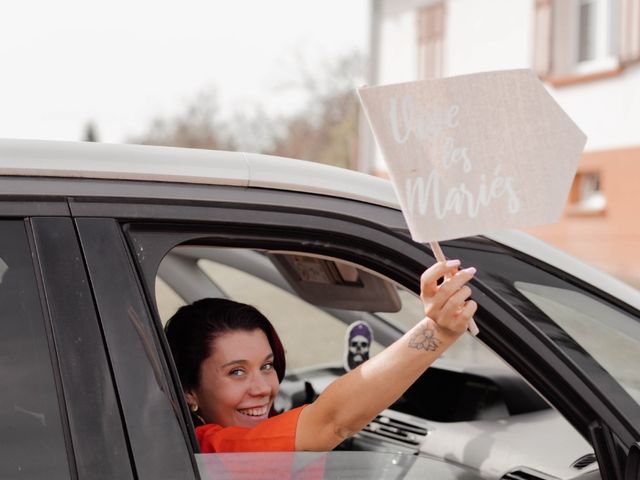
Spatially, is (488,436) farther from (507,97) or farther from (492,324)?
(507,97)

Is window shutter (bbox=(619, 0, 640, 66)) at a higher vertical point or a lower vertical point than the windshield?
higher

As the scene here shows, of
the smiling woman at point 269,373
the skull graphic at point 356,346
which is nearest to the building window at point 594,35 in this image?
the skull graphic at point 356,346

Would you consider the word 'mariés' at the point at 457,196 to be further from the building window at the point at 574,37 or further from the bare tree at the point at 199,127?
the bare tree at the point at 199,127

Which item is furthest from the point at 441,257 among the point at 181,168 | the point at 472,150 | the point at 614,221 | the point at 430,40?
the point at 430,40

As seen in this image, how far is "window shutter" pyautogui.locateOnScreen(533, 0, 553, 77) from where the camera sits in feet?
42.4

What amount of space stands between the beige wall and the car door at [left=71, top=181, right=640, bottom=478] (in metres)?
10.5

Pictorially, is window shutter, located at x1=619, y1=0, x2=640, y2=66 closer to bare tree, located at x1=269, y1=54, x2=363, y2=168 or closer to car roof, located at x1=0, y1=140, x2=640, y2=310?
car roof, located at x1=0, y1=140, x2=640, y2=310

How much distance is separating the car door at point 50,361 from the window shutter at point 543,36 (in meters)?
12.1

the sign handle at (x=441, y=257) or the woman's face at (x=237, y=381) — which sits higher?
the woman's face at (x=237, y=381)

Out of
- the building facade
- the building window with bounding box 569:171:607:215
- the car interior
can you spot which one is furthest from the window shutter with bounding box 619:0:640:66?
the car interior

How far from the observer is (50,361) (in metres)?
1.43

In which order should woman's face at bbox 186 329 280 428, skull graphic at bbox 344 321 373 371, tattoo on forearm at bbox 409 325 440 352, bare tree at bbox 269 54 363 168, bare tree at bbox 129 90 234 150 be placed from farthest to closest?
bare tree at bbox 129 90 234 150, bare tree at bbox 269 54 363 168, skull graphic at bbox 344 321 373 371, woman's face at bbox 186 329 280 428, tattoo on forearm at bbox 409 325 440 352

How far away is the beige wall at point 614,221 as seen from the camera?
39.7 feet

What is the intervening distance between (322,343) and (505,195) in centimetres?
248
